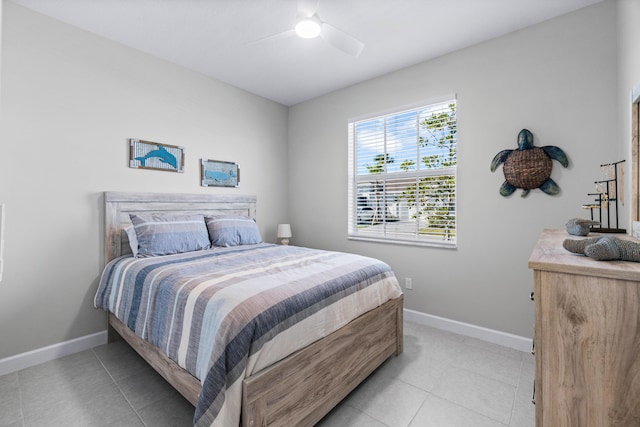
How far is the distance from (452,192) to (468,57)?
126 cm

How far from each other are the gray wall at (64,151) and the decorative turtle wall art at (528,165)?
3.13 metres

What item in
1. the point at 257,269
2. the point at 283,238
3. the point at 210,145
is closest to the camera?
the point at 257,269

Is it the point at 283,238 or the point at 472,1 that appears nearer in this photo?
the point at 472,1

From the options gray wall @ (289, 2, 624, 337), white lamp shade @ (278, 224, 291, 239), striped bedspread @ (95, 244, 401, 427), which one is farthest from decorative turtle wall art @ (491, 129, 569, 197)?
white lamp shade @ (278, 224, 291, 239)

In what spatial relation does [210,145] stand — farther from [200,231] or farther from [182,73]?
[200,231]

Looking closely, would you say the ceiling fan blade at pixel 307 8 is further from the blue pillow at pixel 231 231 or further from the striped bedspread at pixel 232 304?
the blue pillow at pixel 231 231

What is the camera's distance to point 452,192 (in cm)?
289

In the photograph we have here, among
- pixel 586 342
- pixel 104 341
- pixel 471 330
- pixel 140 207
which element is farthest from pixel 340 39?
pixel 104 341

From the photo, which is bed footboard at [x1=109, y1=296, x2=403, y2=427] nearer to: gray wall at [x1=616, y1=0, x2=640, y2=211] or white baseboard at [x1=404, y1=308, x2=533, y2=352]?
white baseboard at [x1=404, y1=308, x2=533, y2=352]

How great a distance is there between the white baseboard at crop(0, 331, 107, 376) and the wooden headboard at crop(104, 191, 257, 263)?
686mm

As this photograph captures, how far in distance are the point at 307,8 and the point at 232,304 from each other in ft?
6.35

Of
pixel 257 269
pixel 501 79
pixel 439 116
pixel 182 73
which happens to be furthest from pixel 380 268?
pixel 182 73

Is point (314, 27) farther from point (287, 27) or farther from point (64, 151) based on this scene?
point (64, 151)

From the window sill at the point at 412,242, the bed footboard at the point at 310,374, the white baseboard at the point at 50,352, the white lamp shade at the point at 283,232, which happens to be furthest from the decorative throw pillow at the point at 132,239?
the window sill at the point at 412,242
